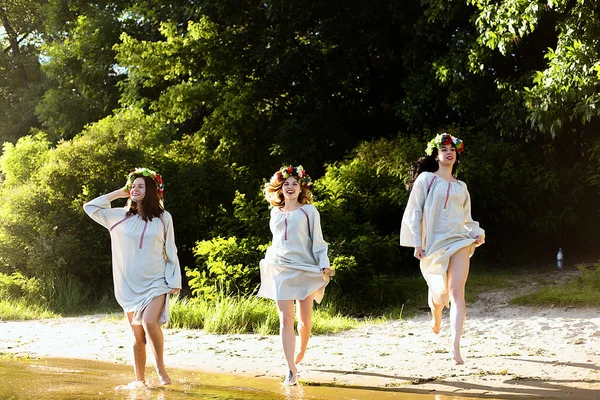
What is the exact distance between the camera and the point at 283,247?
7211 millimetres

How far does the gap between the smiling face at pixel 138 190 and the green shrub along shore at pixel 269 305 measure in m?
3.67

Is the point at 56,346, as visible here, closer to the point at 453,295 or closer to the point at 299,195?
the point at 299,195

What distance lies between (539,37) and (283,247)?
11.4 m

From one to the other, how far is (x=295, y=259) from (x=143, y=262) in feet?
4.33

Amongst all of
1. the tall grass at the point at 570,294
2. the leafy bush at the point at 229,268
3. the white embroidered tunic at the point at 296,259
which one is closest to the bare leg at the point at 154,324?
the white embroidered tunic at the point at 296,259

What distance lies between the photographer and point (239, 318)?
10.5 metres

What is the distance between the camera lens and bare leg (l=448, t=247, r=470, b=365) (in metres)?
7.21

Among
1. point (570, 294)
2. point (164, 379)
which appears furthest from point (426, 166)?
point (570, 294)

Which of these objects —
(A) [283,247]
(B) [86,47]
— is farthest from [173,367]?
(B) [86,47]

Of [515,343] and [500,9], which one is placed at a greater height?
[500,9]

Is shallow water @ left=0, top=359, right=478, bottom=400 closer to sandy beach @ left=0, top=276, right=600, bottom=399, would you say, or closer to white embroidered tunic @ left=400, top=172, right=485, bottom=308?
sandy beach @ left=0, top=276, right=600, bottom=399

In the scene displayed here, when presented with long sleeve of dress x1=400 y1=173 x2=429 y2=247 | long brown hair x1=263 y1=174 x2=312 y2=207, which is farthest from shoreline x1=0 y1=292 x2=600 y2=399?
long brown hair x1=263 y1=174 x2=312 y2=207

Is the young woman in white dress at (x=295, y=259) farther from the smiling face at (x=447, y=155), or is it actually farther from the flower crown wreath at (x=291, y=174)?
the smiling face at (x=447, y=155)

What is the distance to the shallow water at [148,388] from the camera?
6.41 m
